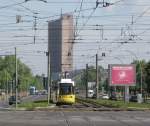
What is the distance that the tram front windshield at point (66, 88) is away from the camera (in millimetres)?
73438

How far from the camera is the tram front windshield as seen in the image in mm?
73438

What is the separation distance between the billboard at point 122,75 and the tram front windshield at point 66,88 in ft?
49.4

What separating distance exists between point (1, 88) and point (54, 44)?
290 ft

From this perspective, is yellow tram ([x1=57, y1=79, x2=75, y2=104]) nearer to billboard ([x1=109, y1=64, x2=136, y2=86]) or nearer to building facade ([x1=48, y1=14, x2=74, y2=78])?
building facade ([x1=48, y1=14, x2=74, y2=78])

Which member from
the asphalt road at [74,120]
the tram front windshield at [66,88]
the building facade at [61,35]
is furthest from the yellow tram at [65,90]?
the asphalt road at [74,120]

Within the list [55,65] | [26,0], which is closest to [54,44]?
[55,65]

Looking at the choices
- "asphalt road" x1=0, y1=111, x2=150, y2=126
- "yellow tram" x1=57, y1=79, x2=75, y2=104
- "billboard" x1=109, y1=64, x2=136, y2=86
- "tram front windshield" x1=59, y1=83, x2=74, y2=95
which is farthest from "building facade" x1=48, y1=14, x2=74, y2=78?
"asphalt road" x1=0, y1=111, x2=150, y2=126

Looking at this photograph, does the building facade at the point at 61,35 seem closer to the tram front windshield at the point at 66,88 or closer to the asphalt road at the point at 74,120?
the tram front windshield at the point at 66,88

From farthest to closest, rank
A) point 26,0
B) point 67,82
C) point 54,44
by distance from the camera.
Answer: point 54,44
point 67,82
point 26,0

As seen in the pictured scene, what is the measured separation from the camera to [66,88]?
73.6 meters

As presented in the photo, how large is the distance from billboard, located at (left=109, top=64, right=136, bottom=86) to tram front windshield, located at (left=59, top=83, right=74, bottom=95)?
15056mm

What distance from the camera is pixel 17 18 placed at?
49250 millimetres

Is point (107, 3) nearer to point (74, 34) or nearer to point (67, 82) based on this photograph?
point (74, 34)

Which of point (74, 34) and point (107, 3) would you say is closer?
point (107, 3)
